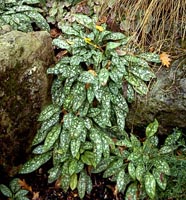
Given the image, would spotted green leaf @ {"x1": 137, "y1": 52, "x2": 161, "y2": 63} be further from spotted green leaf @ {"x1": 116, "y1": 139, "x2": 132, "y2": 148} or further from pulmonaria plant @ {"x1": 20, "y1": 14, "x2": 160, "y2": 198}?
spotted green leaf @ {"x1": 116, "y1": 139, "x2": 132, "y2": 148}

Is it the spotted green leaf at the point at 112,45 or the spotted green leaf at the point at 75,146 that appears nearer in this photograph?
the spotted green leaf at the point at 75,146

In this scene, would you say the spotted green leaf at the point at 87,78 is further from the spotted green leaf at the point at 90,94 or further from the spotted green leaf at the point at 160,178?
the spotted green leaf at the point at 160,178

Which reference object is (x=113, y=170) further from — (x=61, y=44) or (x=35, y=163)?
(x=61, y=44)

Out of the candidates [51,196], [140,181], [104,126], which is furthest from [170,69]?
[51,196]

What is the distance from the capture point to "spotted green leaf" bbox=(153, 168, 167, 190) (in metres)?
3.05

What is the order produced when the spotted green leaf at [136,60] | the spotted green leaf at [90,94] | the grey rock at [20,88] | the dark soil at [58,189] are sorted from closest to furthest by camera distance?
the grey rock at [20,88]
the spotted green leaf at [90,94]
the spotted green leaf at [136,60]
the dark soil at [58,189]

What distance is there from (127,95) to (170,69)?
388mm

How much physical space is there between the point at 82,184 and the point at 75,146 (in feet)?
1.10

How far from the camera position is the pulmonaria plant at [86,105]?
315 centimetres

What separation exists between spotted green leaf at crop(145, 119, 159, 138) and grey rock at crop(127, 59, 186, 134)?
79mm

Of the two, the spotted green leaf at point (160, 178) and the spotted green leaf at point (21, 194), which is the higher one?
the spotted green leaf at point (160, 178)

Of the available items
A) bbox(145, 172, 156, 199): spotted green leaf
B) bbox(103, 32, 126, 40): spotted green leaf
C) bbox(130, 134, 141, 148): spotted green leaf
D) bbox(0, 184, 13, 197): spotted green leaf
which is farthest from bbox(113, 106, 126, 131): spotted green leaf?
bbox(0, 184, 13, 197): spotted green leaf

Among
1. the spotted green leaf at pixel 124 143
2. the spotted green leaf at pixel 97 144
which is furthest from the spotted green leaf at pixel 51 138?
Answer: the spotted green leaf at pixel 124 143

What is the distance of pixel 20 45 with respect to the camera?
3.08m
